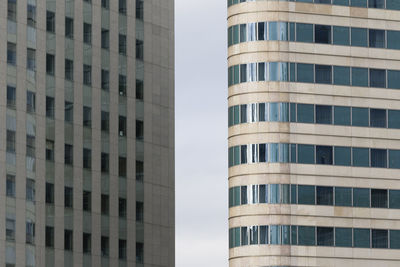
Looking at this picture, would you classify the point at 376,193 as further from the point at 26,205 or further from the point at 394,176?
the point at 26,205

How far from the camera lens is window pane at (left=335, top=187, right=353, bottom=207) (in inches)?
7397

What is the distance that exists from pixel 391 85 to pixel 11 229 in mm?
38244

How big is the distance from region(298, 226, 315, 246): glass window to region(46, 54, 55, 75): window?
3050cm

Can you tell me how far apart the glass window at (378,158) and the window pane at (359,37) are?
400 inches

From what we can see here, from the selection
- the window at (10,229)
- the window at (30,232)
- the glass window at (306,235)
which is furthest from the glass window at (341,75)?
the window at (10,229)

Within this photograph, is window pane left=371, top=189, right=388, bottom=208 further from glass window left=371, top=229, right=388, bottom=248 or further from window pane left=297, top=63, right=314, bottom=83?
window pane left=297, top=63, right=314, bottom=83

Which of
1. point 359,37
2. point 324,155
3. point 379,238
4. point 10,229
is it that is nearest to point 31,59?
point 10,229

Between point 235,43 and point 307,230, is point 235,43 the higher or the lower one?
the higher one

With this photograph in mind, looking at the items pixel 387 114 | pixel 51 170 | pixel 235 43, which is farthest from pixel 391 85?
pixel 51 170

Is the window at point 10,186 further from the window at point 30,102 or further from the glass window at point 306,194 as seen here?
the glass window at point 306,194

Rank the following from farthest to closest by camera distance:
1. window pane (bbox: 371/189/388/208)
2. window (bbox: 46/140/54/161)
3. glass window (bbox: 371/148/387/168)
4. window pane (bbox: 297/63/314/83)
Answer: window (bbox: 46/140/54/161), glass window (bbox: 371/148/387/168), window pane (bbox: 297/63/314/83), window pane (bbox: 371/189/388/208)

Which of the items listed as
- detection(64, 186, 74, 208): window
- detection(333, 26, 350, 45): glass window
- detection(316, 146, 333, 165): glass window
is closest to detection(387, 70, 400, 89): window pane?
detection(333, 26, 350, 45): glass window

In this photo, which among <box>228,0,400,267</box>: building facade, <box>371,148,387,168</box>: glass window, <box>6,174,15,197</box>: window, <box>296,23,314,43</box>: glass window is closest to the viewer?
<box>228,0,400,267</box>: building facade

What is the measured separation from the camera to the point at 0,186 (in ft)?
628
